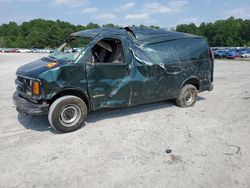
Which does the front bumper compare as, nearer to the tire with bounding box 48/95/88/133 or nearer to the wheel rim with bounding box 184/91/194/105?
the tire with bounding box 48/95/88/133

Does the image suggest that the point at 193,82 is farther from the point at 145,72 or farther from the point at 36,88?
the point at 36,88

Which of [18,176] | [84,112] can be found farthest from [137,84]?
[18,176]

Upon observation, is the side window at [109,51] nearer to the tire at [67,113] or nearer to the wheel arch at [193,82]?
the tire at [67,113]

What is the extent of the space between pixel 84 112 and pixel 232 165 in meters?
3.04

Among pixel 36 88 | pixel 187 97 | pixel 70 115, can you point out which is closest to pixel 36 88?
pixel 36 88

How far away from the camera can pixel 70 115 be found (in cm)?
530

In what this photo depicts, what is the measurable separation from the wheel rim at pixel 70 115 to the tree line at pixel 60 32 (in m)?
89.7

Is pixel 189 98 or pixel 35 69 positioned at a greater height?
pixel 35 69

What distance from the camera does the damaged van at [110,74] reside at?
5000mm

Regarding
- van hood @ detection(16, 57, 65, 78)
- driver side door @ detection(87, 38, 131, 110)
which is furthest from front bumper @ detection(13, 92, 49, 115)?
driver side door @ detection(87, 38, 131, 110)

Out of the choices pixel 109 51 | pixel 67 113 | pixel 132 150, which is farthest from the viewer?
pixel 109 51

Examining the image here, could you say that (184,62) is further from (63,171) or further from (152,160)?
(63,171)

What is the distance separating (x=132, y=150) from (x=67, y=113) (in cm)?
167

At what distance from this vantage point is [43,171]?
3.77 meters
